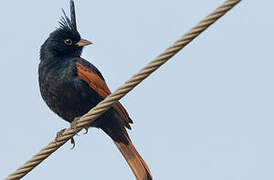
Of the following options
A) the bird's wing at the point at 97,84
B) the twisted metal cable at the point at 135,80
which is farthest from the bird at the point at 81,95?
the twisted metal cable at the point at 135,80

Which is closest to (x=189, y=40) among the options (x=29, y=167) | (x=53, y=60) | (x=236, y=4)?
(x=236, y=4)

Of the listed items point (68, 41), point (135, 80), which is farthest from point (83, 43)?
point (135, 80)

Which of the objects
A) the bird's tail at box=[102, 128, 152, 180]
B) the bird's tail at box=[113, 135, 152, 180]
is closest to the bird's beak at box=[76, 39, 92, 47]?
the bird's tail at box=[102, 128, 152, 180]

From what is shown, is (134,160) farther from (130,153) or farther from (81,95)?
(81,95)

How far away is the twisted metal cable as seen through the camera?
11.3 ft

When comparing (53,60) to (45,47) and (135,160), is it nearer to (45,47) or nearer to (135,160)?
(45,47)

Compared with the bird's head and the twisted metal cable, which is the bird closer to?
the bird's head

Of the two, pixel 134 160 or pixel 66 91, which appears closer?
pixel 66 91

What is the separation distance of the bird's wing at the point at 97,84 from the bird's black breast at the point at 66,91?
0.04 metres

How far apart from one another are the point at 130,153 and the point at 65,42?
1.48 metres

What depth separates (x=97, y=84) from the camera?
5.84m

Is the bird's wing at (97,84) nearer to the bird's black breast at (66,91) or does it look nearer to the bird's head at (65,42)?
the bird's black breast at (66,91)

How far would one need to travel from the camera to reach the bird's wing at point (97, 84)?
5.81 metres

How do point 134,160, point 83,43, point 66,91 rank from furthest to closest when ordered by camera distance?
1. point 83,43
2. point 134,160
3. point 66,91
